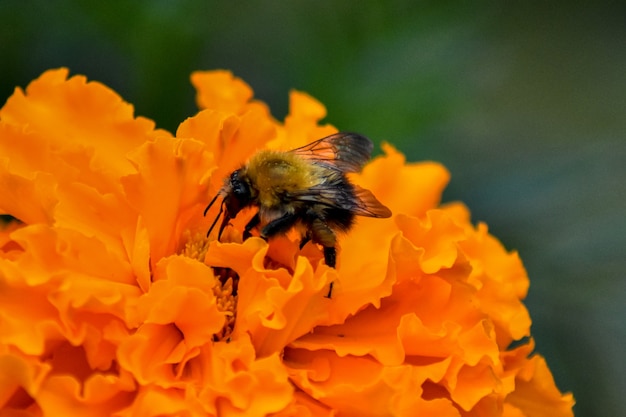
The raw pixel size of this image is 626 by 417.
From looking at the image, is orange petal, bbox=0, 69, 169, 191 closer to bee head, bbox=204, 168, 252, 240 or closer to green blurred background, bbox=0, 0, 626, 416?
bee head, bbox=204, 168, 252, 240

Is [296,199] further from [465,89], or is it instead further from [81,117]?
[465,89]

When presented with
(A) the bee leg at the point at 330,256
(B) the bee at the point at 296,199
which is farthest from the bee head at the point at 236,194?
(A) the bee leg at the point at 330,256

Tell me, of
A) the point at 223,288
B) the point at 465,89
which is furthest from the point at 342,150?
the point at 465,89

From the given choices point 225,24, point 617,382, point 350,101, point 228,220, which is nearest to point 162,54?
point 225,24

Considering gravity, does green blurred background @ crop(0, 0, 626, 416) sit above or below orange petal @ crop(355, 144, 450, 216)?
above

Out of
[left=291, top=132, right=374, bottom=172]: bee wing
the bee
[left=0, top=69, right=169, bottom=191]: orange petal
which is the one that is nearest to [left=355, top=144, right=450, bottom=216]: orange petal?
[left=291, top=132, right=374, bottom=172]: bee wing

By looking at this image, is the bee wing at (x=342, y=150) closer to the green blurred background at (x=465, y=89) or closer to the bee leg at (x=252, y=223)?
→ the bee leg at (x=252, y=223)

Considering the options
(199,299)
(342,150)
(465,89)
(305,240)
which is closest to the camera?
(199,299)
